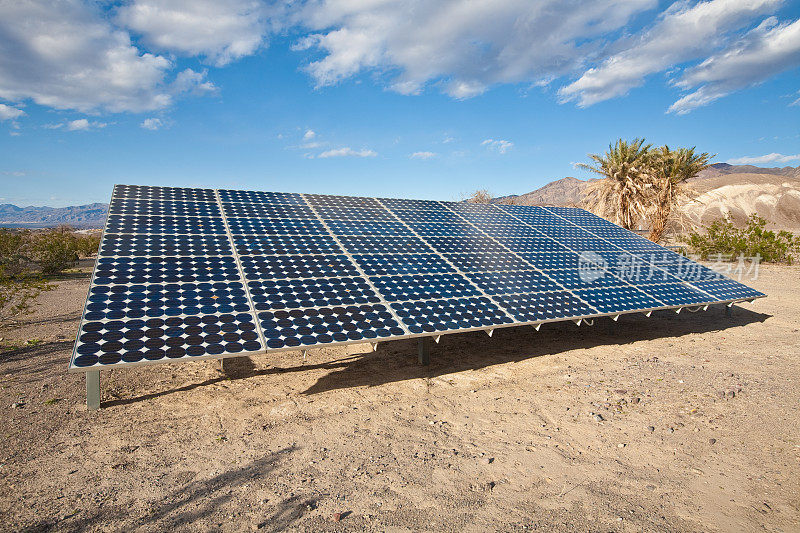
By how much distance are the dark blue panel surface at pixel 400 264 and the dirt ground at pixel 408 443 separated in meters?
2.35

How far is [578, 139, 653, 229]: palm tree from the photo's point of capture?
131ft

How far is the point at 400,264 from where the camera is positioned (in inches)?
436

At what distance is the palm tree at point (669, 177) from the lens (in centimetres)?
3856

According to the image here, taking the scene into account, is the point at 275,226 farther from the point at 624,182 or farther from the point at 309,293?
the point at 624,182

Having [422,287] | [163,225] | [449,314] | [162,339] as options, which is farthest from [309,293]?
[163,225]

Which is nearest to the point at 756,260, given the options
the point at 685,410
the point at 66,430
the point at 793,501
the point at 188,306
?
the point at 685,410

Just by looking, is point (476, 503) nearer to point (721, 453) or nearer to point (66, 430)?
point (721, 453)

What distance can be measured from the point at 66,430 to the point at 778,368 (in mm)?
15227

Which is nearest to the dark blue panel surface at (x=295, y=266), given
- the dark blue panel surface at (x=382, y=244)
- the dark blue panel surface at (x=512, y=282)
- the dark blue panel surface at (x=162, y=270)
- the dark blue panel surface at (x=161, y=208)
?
the dark blue panel surface at (x=162, y=270)

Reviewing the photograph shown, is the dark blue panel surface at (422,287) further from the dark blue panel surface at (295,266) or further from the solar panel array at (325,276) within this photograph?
the dark blue panel surface at (295,266)

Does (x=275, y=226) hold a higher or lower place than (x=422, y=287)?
higher

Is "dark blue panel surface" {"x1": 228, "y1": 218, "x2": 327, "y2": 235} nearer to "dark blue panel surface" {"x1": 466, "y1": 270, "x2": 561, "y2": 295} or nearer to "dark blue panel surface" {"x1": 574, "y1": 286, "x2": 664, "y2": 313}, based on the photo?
"dark blue panel surface" {"x1": 466, "y1": 270, "x2": 561, "y2": 295}

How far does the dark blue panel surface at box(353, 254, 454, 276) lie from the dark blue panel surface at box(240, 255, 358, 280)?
1.36 ft

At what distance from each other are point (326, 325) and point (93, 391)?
13.7ft
